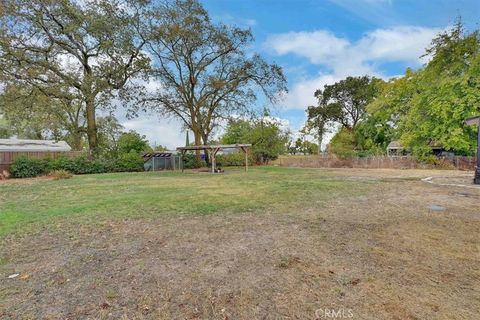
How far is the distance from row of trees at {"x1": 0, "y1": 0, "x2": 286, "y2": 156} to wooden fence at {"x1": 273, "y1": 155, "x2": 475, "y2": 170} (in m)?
7.58

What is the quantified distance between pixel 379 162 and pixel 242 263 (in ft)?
66.4

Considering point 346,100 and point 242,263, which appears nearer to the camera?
point 242,263

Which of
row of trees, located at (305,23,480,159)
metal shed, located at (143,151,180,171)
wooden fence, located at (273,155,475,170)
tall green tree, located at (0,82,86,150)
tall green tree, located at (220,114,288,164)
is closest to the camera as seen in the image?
tall green tree, located at (0,82,86,150)

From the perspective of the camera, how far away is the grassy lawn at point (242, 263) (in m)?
1.92

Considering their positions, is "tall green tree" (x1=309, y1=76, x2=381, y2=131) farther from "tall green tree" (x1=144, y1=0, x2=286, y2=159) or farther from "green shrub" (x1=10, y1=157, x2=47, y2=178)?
"green shrub" (x1=10, y1=157, x2=47, y2=178)

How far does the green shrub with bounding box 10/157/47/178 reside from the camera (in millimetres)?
13297

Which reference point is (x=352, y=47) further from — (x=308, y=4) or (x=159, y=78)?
(x=159, y=78)

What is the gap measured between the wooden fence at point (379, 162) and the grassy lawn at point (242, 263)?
15702 millimetres

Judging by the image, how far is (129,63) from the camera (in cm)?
1683

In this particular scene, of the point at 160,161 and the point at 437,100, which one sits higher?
the point at 437,100

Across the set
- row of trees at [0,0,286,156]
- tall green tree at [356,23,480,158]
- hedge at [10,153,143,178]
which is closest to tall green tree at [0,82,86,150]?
row of trees at [0,0,286,156]

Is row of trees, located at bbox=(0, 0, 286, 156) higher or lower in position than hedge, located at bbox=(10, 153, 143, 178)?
higher

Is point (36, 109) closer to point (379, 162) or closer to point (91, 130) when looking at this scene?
point (91, 130)

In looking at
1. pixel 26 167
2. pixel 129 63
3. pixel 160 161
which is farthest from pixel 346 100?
pixel 26 167
